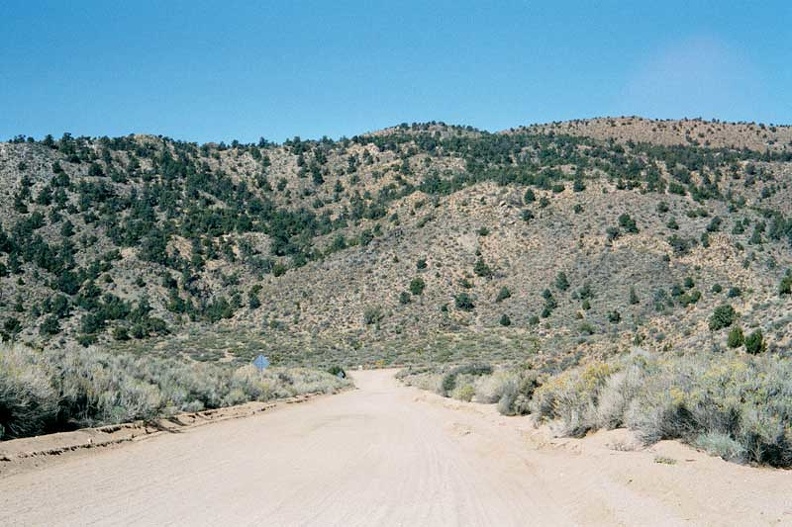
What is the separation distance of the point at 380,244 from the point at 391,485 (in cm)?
6408

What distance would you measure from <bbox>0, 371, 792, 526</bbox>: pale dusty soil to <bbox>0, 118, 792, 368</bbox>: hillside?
2593 cm

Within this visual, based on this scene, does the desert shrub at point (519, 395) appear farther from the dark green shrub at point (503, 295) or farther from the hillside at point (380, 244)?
the dark green shrub at point (503, 295)

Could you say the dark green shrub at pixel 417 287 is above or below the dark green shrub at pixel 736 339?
above

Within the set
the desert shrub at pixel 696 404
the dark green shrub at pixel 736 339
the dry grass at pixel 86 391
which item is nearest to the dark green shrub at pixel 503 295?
the dark green shrub at pixel 736 339

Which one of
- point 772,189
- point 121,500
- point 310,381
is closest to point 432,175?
point 772,189

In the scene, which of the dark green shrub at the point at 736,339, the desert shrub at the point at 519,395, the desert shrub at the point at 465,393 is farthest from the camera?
the desert shrub at the point at 465,393

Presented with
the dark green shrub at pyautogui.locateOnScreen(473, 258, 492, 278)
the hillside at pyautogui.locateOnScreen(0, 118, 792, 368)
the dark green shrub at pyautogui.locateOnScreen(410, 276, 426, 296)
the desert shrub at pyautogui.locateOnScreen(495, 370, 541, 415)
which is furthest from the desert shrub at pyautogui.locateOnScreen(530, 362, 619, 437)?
the dark green shrub at pyautogui.locateOnScreen(473, 258, 492, 278)

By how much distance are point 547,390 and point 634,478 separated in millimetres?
5567

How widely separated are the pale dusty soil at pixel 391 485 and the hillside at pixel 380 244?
25934 mm

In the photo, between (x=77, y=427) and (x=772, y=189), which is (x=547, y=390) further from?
(x=772, y=189)

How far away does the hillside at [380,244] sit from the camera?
178 feet

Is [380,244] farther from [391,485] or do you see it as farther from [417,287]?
[391,485]

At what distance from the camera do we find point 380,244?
2815 inches

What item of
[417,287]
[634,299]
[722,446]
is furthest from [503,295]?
[722,446]
